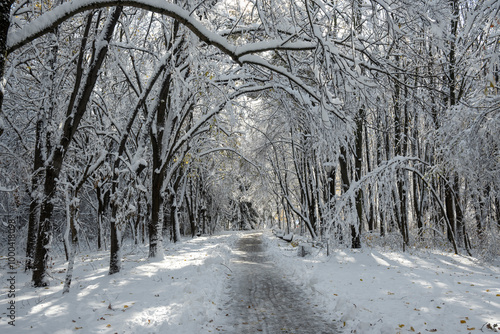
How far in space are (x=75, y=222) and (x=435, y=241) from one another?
1342 cm

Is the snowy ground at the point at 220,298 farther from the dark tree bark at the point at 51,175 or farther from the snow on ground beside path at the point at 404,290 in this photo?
the dark tree bark at the point at 51,175

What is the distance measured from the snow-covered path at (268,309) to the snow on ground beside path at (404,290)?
1.19ft

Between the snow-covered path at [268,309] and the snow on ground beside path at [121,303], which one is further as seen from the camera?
the snow-covered path at [268,309]

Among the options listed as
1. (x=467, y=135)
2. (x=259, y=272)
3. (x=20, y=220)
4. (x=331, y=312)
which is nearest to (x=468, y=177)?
(x=467, y=135)

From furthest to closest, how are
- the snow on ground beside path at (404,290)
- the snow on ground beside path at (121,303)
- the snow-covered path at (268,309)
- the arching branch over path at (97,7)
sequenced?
the snow-covered path at (268,309), the snow on ground beside path at (404,290), the snow on ground beside path at (121,303), the arching branch over path at (97,7)

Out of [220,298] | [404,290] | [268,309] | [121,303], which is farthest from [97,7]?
[404,290]

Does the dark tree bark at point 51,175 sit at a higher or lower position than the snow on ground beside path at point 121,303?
higher

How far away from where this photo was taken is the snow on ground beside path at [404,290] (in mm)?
5074

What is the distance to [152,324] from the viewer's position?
→ 5.11 meters

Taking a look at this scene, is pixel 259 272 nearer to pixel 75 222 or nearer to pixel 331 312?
pixel 331 312

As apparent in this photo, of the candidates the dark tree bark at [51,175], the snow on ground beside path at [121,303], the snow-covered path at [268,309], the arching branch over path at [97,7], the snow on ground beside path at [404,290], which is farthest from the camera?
the dark tree bark at [51,175]

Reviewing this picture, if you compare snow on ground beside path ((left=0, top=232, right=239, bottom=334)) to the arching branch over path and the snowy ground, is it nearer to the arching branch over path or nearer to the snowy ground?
the snowy ground

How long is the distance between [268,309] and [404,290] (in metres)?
3.18

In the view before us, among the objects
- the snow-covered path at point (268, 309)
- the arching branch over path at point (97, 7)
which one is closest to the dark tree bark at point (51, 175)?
the arching branch over path at point (97, 7)
